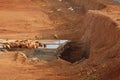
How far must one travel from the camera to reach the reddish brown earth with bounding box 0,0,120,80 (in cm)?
1703

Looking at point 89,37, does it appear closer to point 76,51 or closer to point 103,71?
point 76,51

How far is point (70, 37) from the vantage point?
2662cm

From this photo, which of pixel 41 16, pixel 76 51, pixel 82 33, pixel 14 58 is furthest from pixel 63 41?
pixel 41 16

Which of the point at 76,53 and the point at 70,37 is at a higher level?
the point at 76,53

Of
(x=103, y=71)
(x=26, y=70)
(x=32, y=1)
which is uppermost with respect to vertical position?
(x=103, y=71)

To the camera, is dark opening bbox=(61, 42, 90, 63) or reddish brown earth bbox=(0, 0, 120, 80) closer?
reddish brown earth bbox=(0, 0, 120, 80)

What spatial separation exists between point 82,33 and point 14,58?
6.14 m

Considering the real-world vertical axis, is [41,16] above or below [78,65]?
below

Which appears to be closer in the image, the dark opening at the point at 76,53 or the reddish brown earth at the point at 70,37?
the reddish brown earth at the point at 70,37

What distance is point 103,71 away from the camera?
48.9 ft

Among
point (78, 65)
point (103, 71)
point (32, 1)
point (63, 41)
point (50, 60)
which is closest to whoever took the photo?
point (103, 71)

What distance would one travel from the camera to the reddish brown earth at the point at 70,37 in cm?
1703

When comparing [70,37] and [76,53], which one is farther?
[70,37]

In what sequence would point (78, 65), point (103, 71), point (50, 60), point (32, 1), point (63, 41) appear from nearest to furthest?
point (103, 71)
point (78, 65)
point (50, 60)
point (63, 41)
point (32, 1)
